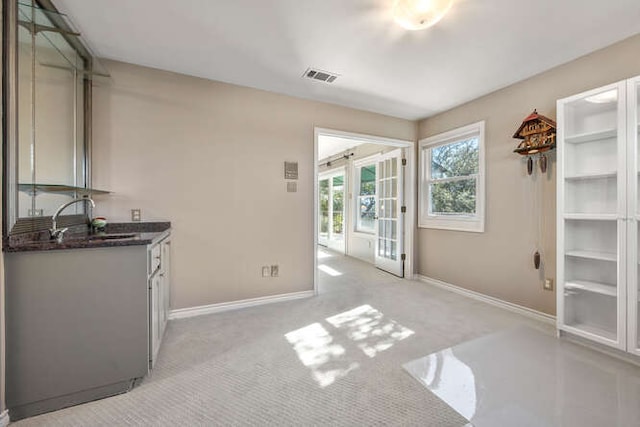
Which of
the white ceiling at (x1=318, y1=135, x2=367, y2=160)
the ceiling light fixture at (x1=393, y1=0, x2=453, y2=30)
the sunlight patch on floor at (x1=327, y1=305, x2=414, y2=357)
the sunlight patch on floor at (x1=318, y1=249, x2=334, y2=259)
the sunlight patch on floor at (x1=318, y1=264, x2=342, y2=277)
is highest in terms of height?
the white ceiling at (x1=318, y1=135, x2=367, y2=160)

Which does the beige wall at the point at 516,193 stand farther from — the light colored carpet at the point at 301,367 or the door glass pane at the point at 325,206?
the door glass pane at the point at 325,206

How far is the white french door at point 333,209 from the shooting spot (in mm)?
6789

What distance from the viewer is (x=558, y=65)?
253 cm

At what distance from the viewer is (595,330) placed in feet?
7.05

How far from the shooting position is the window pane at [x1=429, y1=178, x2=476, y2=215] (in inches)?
136

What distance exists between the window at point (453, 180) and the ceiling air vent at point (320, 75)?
74.4 inches

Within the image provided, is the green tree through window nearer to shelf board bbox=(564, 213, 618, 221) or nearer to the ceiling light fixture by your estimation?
shelf board bbox=(564, 213, 618, 221)

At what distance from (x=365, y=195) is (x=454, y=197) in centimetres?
231

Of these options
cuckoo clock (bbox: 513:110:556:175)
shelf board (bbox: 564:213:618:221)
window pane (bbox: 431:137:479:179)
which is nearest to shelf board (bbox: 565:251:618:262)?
shelf board (bbox: 564:213:618:221)

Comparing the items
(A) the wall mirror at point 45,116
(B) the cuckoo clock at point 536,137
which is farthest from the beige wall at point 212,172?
(B) the cuckoo clock at point 536,137

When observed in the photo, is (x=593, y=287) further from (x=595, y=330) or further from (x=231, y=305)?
(x=231, y=305)

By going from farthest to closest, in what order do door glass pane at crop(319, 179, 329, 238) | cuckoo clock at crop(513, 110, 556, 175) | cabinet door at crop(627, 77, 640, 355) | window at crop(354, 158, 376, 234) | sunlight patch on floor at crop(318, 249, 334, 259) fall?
door glass pane at crop(319, 179, 329, 238) → sunlight patch on floor at crop(318, 249, 334, 259) → window at crop(354, 158, 376, 234) → cuckoo clock at crop(513, 110, 556, 175) → cabinet door at crop(627, 77, 640, 355)

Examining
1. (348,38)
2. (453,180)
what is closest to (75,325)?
(348,38)

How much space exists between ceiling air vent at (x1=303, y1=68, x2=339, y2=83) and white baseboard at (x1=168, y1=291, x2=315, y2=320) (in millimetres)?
2488
